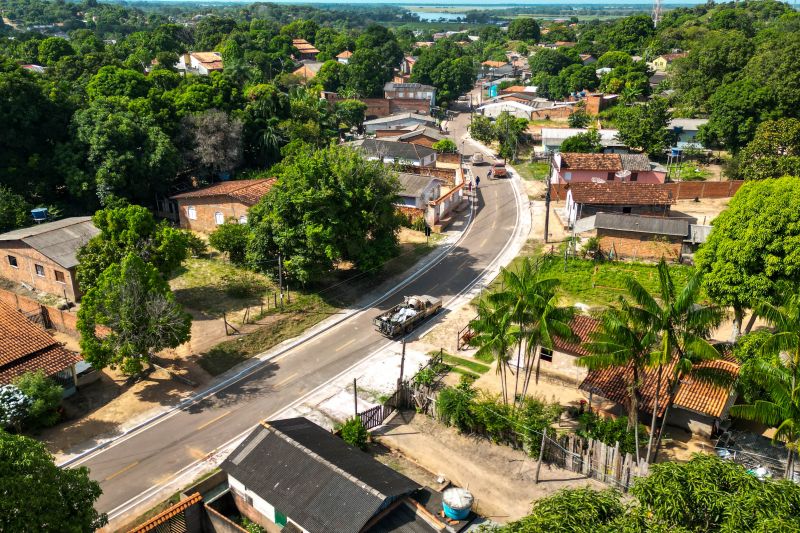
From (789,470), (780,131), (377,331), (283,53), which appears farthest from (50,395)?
(283,53)

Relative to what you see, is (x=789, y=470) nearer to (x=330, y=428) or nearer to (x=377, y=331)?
(x=330, y=428)

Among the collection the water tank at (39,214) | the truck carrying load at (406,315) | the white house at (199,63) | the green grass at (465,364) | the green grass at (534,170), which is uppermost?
the white house at (199,63)

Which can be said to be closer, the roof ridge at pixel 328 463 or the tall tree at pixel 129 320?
the roof ridge at pixel 328 463

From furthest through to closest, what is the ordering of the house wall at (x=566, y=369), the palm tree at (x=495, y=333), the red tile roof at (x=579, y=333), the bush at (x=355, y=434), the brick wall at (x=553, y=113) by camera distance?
1. the brick wall at (x=553, y=113)
2. the house wall at (x=566, y=369)
3. the red tile roof at (x=579, y=333)
4. the palm tree at (x=495, y=333)
5. the bush at (x=355, y=434)

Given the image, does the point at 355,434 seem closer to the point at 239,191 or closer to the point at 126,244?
the point at 126,244

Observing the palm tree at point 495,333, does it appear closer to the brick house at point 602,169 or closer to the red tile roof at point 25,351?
the red tile roof at point 25,351

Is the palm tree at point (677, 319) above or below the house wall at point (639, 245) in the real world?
above

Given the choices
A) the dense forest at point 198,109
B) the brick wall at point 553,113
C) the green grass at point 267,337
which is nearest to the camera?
the green grass at point 267,337

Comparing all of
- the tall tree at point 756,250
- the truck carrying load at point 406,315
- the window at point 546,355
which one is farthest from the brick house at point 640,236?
the window at point 546,355

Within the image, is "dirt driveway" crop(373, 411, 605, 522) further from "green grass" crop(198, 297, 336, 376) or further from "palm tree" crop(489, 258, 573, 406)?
"green grass" crop(198, 297, 336, 376)
